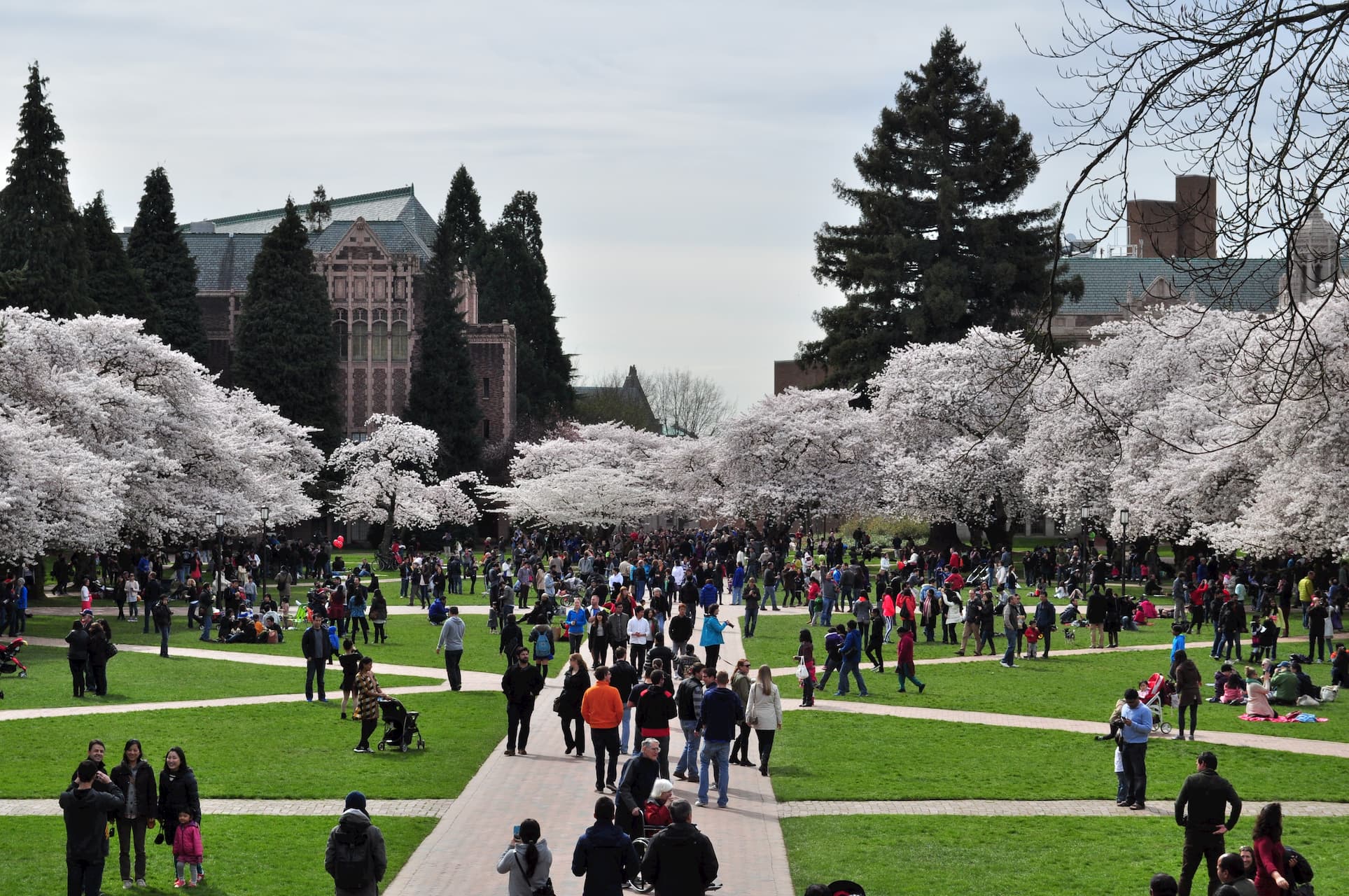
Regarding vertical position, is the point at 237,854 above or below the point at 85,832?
below

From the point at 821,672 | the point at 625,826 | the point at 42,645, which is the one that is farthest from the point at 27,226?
the point at 625,826

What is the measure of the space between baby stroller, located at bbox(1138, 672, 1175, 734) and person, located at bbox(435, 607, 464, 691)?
10.9 meters

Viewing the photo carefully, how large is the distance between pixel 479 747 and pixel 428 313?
6581 centimetres

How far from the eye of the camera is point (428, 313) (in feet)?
282

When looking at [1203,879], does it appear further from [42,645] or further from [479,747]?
[42,645]

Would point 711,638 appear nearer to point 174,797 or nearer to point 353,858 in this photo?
point 174,797

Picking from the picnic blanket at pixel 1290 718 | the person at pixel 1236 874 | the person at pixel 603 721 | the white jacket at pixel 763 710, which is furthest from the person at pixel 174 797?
the picnic blanket at pixel 1290 718

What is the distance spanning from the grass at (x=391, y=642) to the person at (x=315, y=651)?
18.4 ft

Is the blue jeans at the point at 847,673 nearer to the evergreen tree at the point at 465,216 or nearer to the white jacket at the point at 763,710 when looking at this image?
the white jacket at the point at 763,710

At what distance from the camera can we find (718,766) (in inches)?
703

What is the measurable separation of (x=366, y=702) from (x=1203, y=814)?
11335 millimetres

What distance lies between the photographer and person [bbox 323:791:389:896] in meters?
11.3

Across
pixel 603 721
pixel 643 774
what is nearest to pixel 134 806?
pixel 643 774

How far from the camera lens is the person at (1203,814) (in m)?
13.3
